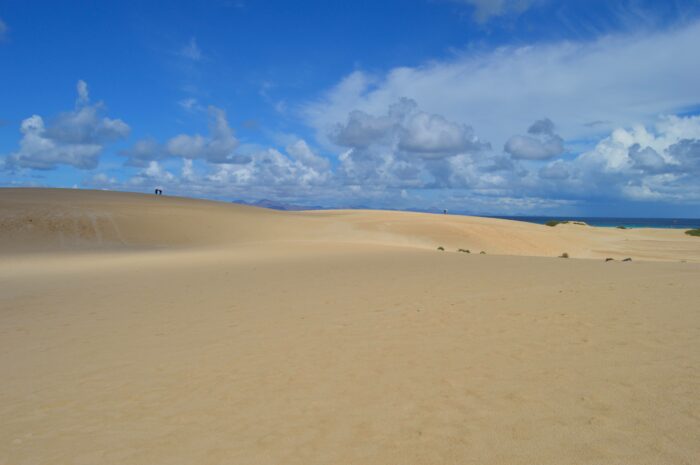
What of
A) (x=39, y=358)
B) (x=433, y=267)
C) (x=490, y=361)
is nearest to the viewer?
(x=490, y=361)

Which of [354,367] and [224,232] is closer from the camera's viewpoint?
[354,367]

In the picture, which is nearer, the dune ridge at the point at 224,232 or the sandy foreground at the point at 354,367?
the sandy foreground at the point at 354,367

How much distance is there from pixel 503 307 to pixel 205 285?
7926mm

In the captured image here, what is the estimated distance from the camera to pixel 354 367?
20.5 ft

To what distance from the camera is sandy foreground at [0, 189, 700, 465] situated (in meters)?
4.25

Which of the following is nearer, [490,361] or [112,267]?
[490,361]

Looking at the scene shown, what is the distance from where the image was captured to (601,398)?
491 centimetres

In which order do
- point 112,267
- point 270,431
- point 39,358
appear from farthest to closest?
point 112,267 → point 39,358 → point 270,431

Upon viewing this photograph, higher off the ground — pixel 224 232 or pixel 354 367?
pixel 224 232

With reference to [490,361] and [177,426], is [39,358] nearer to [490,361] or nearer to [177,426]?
[177,426]

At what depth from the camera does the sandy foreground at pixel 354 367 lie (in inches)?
167

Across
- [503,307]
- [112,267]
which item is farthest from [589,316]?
[112,267]

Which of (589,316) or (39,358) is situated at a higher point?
(589,316)

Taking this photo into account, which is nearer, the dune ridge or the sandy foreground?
the sandy foreground
